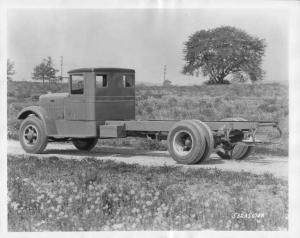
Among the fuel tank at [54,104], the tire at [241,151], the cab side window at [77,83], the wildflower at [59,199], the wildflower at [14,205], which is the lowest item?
the wildflower at [14,205]

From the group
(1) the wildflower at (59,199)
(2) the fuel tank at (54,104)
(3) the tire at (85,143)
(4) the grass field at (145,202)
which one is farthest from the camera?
(3) the tire at (85,143)

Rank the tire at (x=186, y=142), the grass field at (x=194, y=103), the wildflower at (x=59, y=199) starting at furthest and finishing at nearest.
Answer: the grass field at (x=194, y=103)
the tire at (x=186, y=142)
the wildflower at (x=59, y=199)

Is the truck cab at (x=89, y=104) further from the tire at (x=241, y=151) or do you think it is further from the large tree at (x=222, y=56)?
the tire at (x=241, y=151)

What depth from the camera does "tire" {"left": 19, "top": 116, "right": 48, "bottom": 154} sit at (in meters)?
9.92

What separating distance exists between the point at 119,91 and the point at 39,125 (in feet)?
4.48

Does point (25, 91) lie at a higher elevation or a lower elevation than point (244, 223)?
higher

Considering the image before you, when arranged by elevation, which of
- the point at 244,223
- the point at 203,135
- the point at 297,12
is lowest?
the point at 244,223

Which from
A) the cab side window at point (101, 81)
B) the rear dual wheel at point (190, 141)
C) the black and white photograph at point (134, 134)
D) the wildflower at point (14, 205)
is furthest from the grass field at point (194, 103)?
the wildflower at point (14, 205)

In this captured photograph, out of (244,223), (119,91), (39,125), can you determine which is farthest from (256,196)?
(39,125)

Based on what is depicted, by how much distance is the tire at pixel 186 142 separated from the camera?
8617mm

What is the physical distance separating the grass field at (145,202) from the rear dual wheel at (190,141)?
0.75m

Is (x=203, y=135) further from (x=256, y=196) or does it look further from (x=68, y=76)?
(x=68, y=76)

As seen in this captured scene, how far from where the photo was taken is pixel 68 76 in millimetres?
9805

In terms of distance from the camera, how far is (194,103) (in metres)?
14.8
